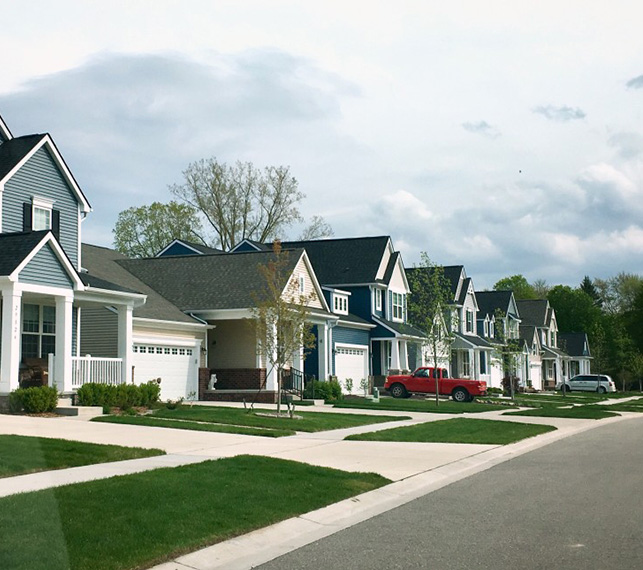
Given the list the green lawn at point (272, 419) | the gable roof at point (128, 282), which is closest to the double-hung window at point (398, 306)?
the gable roof at point (128, 282)

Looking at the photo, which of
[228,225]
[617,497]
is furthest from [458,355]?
[617,497]

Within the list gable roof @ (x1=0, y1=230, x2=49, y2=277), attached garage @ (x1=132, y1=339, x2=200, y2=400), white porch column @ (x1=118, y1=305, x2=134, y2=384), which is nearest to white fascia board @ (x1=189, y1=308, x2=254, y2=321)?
attached garage @ (x1=132, y1=339, x2=200, y2=400)

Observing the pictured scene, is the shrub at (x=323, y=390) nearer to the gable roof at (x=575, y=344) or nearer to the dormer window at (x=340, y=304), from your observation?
the dormer window at (x=340, y=304)

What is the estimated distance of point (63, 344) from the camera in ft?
81.4

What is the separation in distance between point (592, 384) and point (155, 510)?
66258mm

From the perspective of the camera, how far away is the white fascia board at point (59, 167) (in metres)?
26.1

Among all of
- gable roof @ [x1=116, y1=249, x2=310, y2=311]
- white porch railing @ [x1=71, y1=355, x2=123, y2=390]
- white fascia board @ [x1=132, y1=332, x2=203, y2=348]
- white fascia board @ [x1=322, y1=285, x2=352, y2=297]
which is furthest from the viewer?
white fascia board @ [x1=322, y1=285, x2=352, y2=297]

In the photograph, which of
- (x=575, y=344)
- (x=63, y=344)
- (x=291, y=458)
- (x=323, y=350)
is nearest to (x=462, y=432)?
(x=291, y=458)

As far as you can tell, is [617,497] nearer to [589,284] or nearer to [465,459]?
[465,459]

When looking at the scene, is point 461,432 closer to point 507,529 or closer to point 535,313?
point 507,529

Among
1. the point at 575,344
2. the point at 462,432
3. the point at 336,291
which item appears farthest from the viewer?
the point at 575,344

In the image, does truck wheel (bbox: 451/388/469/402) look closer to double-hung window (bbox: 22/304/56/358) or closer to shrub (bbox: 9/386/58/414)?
double-hung window (bbox: 22/304/56/358)

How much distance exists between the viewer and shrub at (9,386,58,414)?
22.7 meters

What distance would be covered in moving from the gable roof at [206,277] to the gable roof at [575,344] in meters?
58.7
